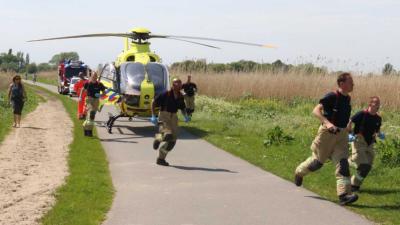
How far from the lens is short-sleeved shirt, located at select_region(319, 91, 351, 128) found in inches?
321

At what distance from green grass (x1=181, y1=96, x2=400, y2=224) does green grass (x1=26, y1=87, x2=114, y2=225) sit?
3.26m

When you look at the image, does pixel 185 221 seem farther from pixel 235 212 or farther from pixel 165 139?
pixel 165 139

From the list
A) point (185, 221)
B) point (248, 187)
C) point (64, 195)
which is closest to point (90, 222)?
point (185, 221)

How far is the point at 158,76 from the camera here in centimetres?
1722

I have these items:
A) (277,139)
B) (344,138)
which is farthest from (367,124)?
(277,139)

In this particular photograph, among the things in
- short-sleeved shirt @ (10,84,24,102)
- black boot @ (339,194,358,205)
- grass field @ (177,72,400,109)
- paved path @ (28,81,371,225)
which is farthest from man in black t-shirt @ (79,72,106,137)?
grass field @ (177,72,400,109)

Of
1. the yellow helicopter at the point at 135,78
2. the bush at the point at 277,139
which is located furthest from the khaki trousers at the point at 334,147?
the yellow helicopter at the point at 135,78

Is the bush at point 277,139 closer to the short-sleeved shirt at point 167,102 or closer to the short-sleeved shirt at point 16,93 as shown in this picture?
the short-sleeved shirt at point 167,102

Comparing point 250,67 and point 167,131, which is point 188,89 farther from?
point 250,67

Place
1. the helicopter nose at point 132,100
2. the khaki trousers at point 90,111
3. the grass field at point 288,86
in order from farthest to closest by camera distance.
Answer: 1. the grass field at point 288,86
2. the helicopter nose at point 132,100
3. the khaki trousers at point 90,111

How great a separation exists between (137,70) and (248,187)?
29.2ft

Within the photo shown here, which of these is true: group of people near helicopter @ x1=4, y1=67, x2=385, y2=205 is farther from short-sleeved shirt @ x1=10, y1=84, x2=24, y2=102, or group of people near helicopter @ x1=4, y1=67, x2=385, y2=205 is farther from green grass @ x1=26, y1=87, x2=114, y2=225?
short-sleeved shirt @ x1=10, y1=84, x2=24, y2=102

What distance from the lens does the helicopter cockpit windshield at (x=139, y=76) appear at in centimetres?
1689

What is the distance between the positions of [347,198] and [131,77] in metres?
10.4
